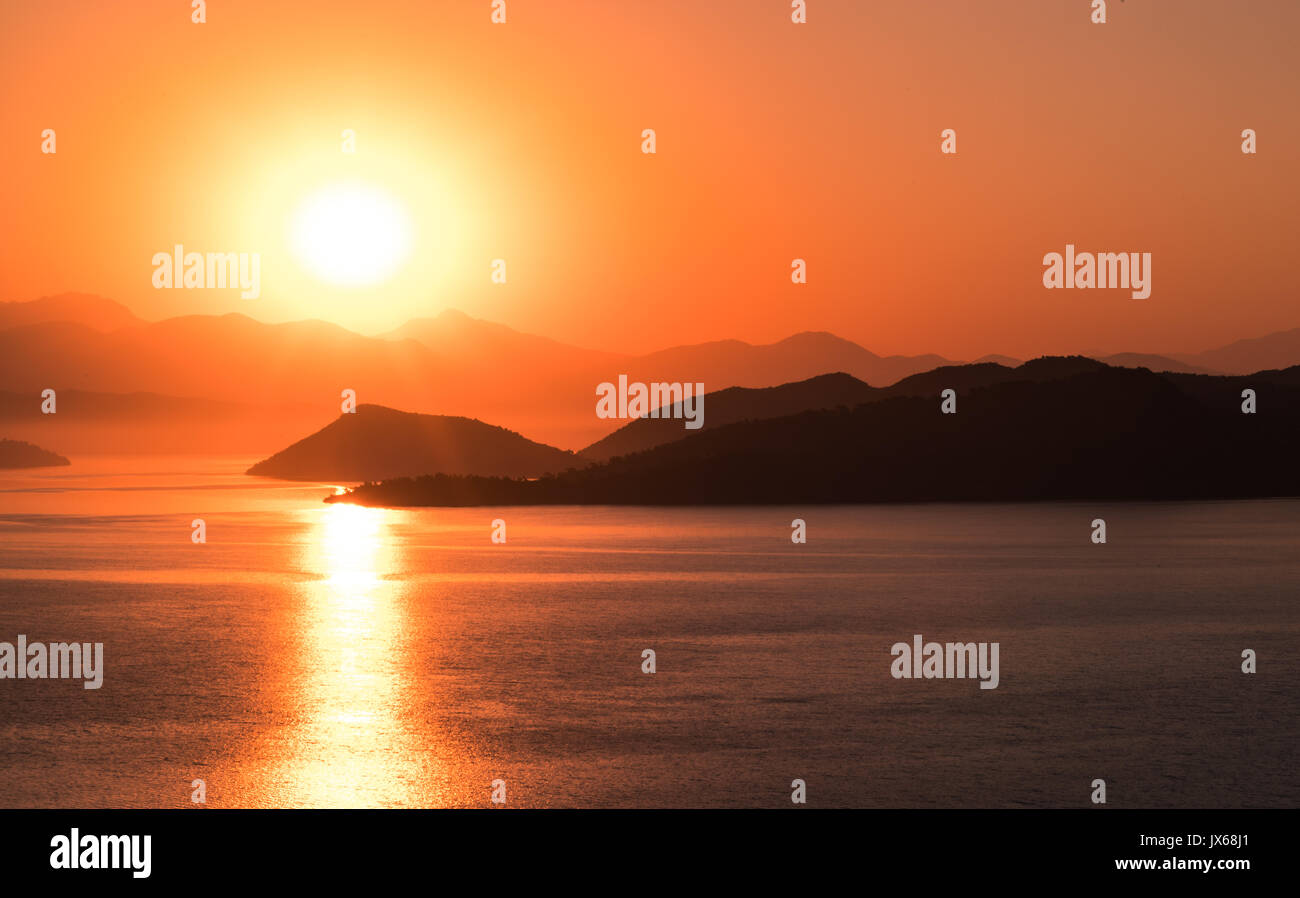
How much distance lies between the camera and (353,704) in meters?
26.3

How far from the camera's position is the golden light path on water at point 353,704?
2006cm

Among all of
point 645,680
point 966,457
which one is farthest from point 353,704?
point 966,457

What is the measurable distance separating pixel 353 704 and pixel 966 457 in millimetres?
129555

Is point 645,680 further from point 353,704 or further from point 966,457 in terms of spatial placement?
point 966,457

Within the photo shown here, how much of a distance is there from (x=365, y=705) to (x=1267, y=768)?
16.5 meters

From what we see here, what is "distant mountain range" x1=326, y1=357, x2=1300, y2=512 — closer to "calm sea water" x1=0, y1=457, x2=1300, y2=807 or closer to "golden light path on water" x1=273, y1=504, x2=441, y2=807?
"calm sea water" x1=0, y1=457, x2=1300, y2=807

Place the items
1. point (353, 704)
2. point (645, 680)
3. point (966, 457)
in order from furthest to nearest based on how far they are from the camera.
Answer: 1. point (966, 457)
2. point (645, 680)
3. point (353, 704)

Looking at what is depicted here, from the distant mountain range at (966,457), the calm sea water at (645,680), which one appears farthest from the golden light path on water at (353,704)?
the distant mountain range at (966,457)

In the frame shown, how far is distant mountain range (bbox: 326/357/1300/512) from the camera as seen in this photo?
14000cm

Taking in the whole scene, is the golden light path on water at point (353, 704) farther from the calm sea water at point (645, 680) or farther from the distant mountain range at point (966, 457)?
the distant mountain range at point (966, 457)

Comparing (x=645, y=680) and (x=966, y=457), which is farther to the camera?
(x=966, y=457)

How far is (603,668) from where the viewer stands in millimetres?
30609
